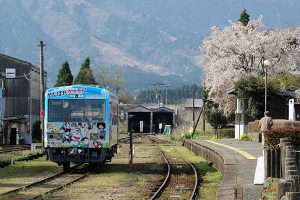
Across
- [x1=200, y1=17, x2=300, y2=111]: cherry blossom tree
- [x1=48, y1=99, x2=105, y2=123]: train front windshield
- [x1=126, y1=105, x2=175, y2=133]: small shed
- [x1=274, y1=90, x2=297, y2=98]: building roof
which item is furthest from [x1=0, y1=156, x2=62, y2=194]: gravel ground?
[x1=126, y1=105, x2=175, y2=133]: small shed

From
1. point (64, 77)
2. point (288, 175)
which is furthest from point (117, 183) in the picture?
point (64, 77)

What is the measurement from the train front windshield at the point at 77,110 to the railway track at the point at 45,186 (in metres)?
1.96

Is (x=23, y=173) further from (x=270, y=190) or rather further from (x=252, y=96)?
(x=252, y=96)

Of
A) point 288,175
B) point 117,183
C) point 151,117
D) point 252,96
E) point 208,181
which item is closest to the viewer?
point 288,175

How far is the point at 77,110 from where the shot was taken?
23.8 meters

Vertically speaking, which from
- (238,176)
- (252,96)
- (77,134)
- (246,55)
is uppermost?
(246,55)

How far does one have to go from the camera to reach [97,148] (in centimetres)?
2352

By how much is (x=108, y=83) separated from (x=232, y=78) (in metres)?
64.0

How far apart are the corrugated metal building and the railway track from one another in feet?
128

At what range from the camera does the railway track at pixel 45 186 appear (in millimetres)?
16612

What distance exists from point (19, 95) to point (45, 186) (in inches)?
1993

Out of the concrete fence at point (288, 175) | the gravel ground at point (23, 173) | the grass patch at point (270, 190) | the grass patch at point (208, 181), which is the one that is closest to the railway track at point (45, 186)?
the gravel ground at point (23, 173)

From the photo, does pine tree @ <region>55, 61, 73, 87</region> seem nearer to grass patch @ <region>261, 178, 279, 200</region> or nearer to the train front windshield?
the train front windshield

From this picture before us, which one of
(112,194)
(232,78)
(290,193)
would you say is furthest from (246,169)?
(232,78)
